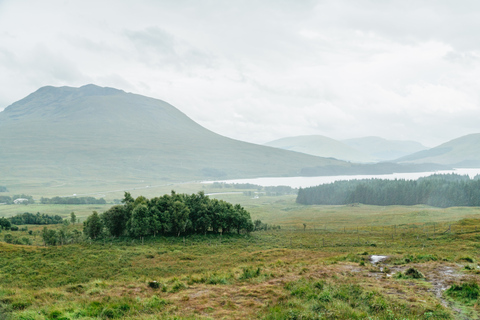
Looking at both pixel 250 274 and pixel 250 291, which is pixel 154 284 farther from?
pixel 250 291

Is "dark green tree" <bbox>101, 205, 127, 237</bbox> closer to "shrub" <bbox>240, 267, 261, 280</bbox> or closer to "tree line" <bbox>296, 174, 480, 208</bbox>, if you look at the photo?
"shrub" <bbox>240, 267, 261, 280</bbox>

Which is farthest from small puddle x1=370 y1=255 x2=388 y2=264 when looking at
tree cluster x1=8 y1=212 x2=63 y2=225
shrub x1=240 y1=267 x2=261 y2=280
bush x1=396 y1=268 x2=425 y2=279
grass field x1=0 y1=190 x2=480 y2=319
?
tree cluster x1=8 y1=212 x2=63 y2=225

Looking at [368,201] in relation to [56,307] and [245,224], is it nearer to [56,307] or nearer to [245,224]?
[245,224]

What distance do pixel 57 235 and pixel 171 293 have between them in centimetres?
5156

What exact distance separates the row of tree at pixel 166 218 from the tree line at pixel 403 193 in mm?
108458

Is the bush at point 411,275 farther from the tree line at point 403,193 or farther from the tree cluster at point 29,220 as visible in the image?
the tree line at point 403,193

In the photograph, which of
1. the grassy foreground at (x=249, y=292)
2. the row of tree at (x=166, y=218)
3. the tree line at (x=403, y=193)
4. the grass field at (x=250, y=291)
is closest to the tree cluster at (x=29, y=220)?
the row of tree at (x=166, y=218)

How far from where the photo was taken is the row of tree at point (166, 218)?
56.7 m

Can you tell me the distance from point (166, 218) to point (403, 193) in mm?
130253

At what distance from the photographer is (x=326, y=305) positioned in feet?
45.3

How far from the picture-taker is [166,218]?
5819 centimetres

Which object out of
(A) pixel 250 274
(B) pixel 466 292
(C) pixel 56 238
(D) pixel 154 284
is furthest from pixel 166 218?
(B) pixel 466 292

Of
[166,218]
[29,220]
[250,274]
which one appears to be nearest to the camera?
[250,274]

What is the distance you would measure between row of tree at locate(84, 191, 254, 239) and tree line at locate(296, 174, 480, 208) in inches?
4270
